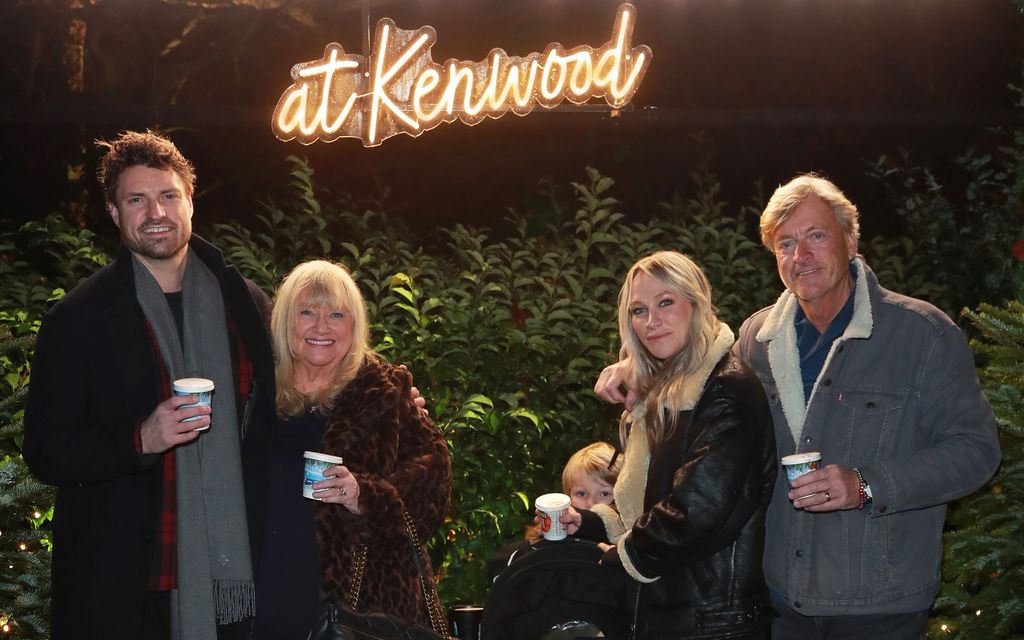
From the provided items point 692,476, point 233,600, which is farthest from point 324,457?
point 692,476

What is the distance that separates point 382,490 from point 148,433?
734 millimetres

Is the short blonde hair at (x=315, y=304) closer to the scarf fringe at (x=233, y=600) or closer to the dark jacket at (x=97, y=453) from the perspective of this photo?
the dark jacket at (x=97, y=453)

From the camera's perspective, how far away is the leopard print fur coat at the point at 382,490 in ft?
11.1

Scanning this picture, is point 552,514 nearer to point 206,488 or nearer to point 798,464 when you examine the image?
point 798,464

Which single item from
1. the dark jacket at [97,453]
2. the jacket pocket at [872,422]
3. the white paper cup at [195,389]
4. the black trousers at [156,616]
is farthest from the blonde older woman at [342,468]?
the jacket pocket at [872,422]

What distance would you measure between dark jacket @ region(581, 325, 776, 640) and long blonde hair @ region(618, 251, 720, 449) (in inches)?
1.4

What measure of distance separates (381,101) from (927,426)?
416 cm

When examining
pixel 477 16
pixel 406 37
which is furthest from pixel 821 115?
pixel 406 37

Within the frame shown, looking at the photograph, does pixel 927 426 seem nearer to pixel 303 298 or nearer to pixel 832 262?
pixel 832 262

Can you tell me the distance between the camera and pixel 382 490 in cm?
342

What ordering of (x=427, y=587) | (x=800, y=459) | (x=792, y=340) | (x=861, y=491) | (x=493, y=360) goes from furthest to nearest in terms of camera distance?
(x=493, y=360) < (x=427, y=587) < (x=792, y=340) < (x=861, y=491) < (x=800, y=459)

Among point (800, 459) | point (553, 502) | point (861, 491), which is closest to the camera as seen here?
point (800, 459)

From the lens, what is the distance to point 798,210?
335 centimetres

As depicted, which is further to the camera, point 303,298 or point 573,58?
point 573,58
